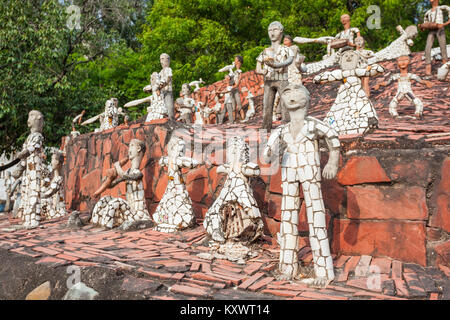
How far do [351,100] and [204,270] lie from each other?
2.91m

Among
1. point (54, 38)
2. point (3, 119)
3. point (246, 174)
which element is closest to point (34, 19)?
point (54, 38)

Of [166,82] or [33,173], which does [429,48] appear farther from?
[33,173]

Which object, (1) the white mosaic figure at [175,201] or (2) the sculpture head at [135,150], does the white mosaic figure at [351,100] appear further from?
(2) the sculpture head at [135,150]

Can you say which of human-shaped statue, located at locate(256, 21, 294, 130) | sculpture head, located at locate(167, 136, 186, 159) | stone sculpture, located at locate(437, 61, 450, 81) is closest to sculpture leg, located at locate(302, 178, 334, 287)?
sculpture head, located at locate(167, 136, 186, 159)

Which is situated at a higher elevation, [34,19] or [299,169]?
[34,19]

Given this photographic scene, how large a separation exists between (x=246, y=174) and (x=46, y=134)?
864 cm

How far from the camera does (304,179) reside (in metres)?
3.39

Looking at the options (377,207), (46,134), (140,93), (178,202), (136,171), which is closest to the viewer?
(377,207)

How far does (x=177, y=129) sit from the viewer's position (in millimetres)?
6441

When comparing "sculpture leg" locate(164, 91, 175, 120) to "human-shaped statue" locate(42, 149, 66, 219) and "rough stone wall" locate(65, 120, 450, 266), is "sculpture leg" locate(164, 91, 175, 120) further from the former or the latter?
"rough stone wall" locate(65, 120, 450, 266)

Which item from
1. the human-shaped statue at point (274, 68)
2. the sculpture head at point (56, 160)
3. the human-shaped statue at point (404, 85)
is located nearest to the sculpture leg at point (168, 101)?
the sculpture head at point (56, 160)

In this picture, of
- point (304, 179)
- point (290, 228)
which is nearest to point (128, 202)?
point (290, 228)
